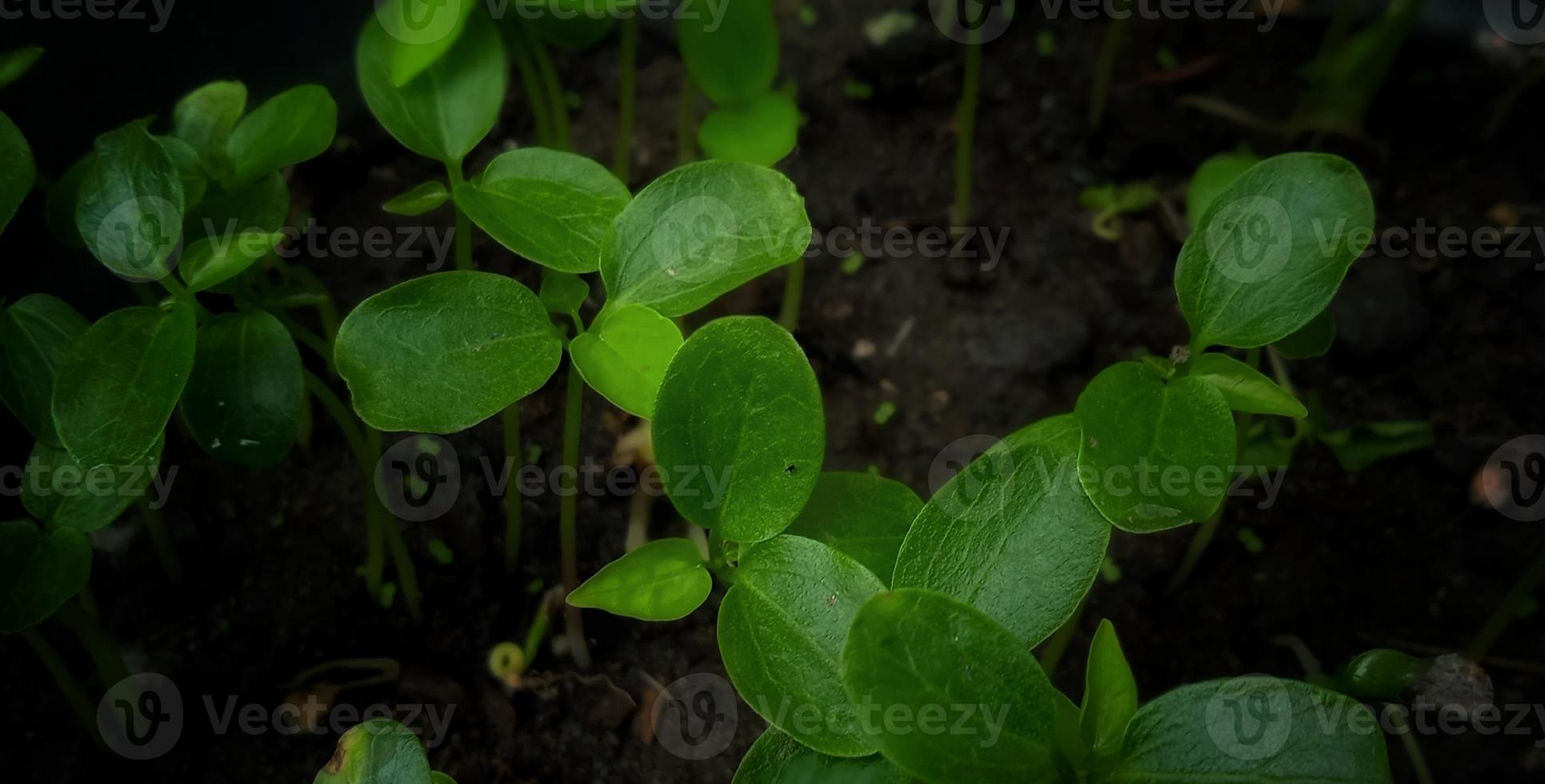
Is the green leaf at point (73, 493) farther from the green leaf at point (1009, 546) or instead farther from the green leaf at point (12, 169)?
the green leaf at point (1009, 546)

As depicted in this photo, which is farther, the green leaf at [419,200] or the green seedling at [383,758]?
the green leaf at [419,200]

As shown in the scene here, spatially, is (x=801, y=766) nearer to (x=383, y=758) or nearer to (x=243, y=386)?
(x=383, y=758)

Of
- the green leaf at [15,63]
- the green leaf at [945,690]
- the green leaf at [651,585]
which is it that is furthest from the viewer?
the green leaf at [15,63]

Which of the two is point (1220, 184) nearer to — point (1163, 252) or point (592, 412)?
point (1163, 252)

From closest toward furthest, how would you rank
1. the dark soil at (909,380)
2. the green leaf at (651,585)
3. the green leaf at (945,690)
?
the green leaf at (945,690) → the green leaf at (651,585) → the dark soil at (909,380)

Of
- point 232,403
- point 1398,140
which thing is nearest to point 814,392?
point 232,403

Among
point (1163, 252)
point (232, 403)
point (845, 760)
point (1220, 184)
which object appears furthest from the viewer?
point (1163, 252)

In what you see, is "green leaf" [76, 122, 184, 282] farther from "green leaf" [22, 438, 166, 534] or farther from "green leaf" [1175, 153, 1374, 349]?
"green leaf" [1175, 153, 1374, 349]

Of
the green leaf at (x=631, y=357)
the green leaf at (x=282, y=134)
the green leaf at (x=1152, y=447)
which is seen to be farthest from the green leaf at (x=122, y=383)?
the green leaf at (x=1152, y=447)
